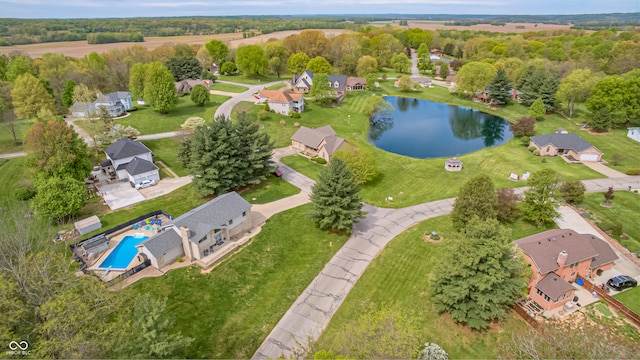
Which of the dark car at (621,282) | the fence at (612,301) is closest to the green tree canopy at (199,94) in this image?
the fence at (612,301)

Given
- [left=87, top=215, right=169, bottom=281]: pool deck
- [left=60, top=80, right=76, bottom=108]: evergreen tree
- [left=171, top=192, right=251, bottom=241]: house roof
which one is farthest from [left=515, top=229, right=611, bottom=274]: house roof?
[left=60, top=80, right=76, bottom=108]: evergreen tree

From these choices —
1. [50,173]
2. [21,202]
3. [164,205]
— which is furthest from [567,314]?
[21,202]

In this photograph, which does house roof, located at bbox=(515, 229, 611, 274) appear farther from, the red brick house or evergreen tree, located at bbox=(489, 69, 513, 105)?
evergreen tree, located at bbox=(489, 69, 513, 105)

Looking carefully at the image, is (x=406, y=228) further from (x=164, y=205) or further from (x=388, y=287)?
(x=164, y=205)

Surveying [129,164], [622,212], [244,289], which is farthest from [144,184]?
[622,212]

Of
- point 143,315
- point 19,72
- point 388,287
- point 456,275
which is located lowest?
point 388,287

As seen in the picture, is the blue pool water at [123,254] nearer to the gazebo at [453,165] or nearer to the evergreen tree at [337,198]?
the evergreen tree at [337,198]
